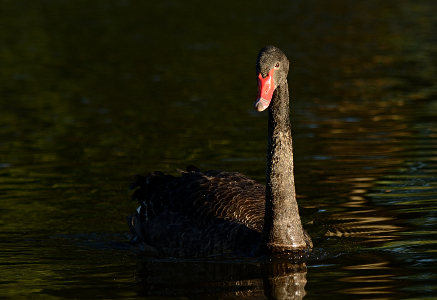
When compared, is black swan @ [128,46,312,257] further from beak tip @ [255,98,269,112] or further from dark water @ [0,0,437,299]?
dark water @ [0,0,437,299]

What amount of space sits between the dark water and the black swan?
254mm

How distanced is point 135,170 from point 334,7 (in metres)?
31.9

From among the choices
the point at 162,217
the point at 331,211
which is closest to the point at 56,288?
the point at 162,217

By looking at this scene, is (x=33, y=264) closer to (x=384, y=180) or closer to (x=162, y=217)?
(x=162, y=217)

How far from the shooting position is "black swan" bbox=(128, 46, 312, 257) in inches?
400

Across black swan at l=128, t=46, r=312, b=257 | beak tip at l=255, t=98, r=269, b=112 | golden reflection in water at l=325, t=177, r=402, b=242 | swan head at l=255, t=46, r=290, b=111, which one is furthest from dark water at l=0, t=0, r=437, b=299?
swan head at l=255, t=46, r=290, b=111

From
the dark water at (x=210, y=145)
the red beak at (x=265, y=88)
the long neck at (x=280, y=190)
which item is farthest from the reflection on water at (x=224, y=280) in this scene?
the red beak at (x=265, y=88)

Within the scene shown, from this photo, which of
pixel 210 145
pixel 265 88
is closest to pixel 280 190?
pixel 265 88

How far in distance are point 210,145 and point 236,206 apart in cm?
639

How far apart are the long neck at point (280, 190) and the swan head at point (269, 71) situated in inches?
8.2

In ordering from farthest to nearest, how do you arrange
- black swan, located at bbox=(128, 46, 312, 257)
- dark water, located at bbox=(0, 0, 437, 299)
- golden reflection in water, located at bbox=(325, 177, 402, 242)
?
1. golden reflection in water, located at bbox=(325, 177, 402, 242)
2. black swan, located at bbox=(128, 46, 312, 257)
3. dark water, located at bbox=(0, 0, 437, 299)

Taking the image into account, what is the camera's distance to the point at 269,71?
980 cm

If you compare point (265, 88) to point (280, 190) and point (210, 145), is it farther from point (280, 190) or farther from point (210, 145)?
point (210, 145)

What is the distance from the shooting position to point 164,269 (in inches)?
409
